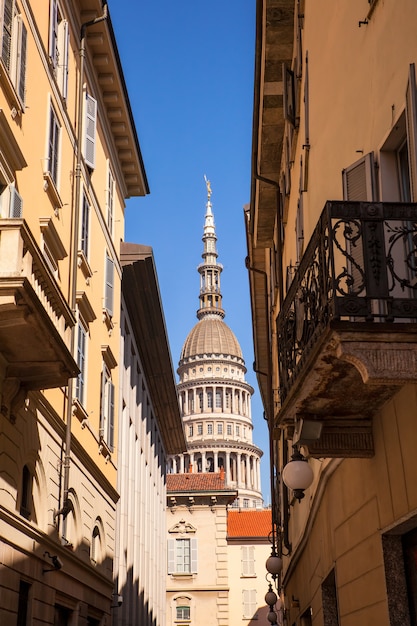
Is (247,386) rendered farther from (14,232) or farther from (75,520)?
(14,232)

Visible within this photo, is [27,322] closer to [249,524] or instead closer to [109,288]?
[109,288]

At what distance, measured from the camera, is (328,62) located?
36.1 feet

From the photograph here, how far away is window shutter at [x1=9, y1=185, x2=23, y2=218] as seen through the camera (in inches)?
551

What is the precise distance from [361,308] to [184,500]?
53917mm

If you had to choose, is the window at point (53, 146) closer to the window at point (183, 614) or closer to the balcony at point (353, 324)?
the balcony at point (353, 324)

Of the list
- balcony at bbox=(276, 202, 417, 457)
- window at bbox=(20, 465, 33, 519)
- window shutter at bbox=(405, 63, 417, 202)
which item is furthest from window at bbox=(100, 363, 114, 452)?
window shutter at bbox=(405, 63, 417, 202)

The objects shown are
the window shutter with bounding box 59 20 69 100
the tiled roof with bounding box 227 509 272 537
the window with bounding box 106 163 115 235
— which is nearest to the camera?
the window shutter with bounding box 59 20 69 100

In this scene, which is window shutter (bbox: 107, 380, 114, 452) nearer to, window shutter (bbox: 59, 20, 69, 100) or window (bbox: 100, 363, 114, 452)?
window (bbox: 100, 363, 114, 452)

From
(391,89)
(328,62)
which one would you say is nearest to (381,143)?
(391,89)

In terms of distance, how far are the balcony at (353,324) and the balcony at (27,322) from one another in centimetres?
410

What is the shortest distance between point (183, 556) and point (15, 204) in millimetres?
47547

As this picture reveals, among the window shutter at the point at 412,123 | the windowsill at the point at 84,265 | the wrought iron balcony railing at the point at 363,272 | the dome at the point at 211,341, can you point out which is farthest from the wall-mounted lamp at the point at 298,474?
the dome at the point at 211,341

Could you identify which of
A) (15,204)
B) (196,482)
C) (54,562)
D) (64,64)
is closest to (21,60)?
(15,204)

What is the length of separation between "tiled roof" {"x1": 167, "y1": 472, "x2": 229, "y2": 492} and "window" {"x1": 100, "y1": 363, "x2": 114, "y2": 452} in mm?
37848
